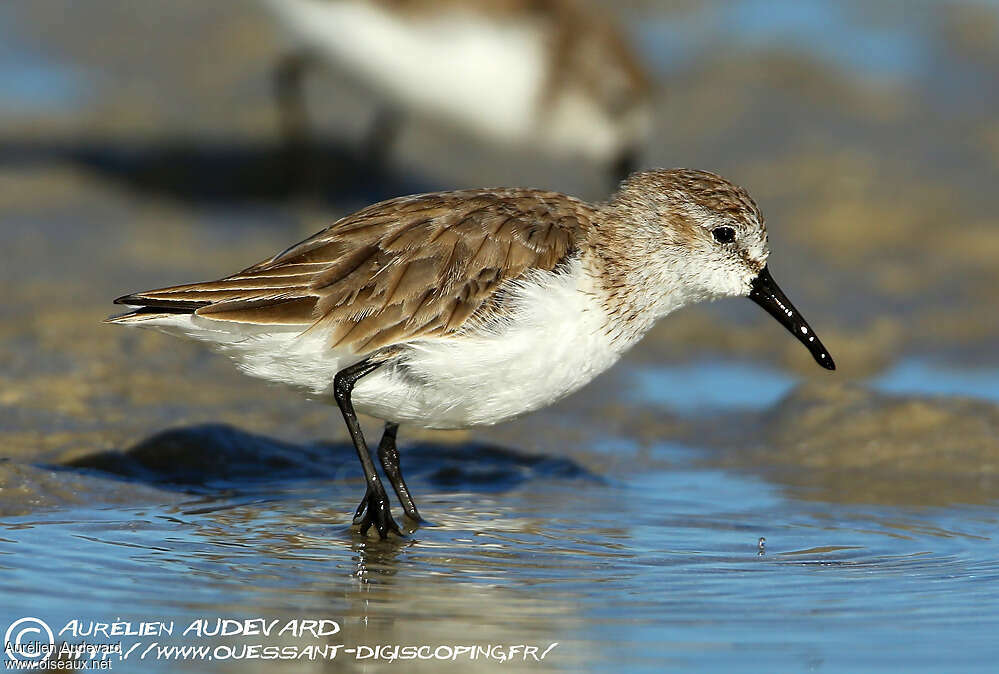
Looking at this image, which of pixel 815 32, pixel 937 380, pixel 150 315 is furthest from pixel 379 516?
pixel 815 32

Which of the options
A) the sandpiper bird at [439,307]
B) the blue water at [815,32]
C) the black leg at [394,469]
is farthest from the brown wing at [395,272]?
the blue water at [815,32]

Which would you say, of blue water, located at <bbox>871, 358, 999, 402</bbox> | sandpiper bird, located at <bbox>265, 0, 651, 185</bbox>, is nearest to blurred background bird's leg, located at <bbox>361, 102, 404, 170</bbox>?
sandpiper bird, located at <bbox>265, 0, 651, 185</bbox>

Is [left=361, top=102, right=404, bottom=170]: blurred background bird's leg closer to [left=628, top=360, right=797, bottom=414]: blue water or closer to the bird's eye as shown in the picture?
[left=628, top=360, right=797, bottom=414]: blue water

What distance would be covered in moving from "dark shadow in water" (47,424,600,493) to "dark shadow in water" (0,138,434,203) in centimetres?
427

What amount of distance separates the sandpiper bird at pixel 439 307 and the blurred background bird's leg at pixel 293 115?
5.36m

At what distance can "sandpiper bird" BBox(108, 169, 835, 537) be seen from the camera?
6.04 m

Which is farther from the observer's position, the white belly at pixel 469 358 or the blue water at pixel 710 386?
the blue water at pixel 710 386

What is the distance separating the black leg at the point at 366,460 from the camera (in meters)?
6.06

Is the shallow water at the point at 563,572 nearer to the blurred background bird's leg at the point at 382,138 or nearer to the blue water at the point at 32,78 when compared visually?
the blurred background bird's leg at the point at 382,138

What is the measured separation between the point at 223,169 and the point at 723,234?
612 cm

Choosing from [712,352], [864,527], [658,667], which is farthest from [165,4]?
[658,667]

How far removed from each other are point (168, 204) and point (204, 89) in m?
2.24

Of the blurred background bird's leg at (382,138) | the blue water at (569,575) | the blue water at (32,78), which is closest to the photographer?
the blue water at (569,575)

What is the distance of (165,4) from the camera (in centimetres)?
1444
